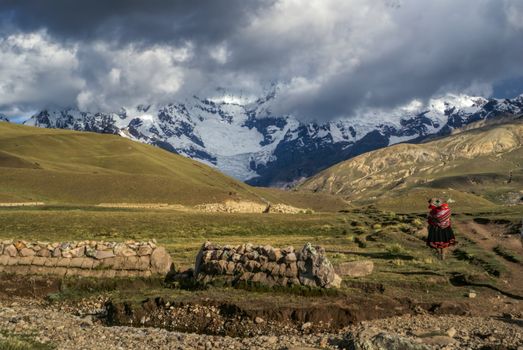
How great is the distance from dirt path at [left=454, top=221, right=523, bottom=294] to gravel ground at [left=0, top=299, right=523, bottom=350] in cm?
782

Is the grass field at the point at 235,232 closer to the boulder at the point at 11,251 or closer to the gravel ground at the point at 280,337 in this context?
the boulder at the point at 11,251

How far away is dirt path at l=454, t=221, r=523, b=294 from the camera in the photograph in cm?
3181

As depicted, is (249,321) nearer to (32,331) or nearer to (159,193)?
(32,331)

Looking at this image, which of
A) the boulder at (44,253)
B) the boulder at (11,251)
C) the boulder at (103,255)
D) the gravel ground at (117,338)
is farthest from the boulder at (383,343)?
the boulder at (11,251)

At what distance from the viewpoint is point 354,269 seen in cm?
3138

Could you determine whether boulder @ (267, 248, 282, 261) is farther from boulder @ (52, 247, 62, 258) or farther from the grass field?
boulder @ (52, 247, 62, 258)

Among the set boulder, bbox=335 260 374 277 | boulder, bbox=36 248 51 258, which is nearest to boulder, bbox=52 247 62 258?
boulder, bbox=36 248 51 258

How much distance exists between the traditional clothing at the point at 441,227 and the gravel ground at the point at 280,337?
14920 mm

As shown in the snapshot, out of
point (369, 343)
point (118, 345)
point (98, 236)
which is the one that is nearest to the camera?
point (369, 343)

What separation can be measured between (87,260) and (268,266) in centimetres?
1134

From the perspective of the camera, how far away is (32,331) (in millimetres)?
20609

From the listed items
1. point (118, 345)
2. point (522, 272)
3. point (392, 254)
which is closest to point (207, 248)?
point (118, 345)

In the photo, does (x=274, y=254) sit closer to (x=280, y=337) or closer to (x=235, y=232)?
(x=280, y=337)

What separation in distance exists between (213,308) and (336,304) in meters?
5.52
